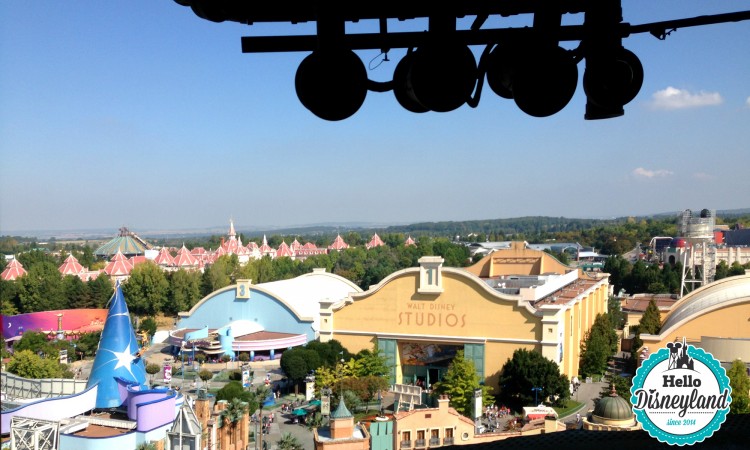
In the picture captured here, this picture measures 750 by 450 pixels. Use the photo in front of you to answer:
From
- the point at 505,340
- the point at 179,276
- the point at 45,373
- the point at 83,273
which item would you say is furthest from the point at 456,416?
the point at 83,273

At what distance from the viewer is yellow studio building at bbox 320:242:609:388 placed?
20469 mm

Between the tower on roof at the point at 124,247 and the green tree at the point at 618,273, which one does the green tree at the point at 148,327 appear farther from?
the tower on roof at the point at 124,247

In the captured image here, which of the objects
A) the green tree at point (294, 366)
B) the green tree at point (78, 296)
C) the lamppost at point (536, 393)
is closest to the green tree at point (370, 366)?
the green tree at point (294, 366)

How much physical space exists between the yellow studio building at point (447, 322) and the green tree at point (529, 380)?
872mm

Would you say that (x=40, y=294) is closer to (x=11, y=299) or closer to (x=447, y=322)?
(x=11, y=299)

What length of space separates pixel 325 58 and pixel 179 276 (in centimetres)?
4116

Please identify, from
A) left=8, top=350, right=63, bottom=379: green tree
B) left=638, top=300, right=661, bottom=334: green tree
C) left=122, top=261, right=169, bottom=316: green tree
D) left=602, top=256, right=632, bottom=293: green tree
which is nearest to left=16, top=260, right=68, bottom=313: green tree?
left=122, top=261, right=169, bottom=316: green tree

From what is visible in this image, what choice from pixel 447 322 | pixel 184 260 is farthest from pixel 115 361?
pixel 184 260

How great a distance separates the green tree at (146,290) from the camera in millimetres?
40188

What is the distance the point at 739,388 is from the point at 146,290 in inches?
1307

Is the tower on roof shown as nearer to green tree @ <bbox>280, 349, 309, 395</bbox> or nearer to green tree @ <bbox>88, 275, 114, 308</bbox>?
green tree @ <bbox>88, 275, 114, 308</bbox>

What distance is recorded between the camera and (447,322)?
70.2 ft

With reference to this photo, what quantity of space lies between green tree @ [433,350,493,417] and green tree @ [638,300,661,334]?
10344 millimetres

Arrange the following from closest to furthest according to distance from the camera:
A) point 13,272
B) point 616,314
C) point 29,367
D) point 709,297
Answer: point 29,367 → point 709,297 → point 616,314 → point 13,272
